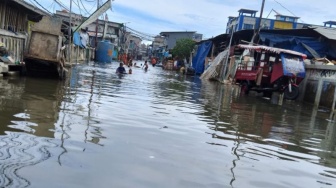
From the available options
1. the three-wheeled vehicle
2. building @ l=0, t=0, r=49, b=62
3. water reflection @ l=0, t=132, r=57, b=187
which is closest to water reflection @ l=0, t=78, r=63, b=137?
water reflection @ l=0, t=132, r=57, b=187

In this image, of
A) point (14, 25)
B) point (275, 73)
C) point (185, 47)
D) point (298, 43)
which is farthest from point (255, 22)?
point (14, 25)

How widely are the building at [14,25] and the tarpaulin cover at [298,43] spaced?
1446 centimetres

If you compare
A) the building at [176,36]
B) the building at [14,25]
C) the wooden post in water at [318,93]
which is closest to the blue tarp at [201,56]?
the building at [14,25]

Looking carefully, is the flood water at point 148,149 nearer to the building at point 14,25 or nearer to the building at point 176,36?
the building at point 14,25

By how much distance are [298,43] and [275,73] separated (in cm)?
703

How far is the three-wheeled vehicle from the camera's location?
55.1 feet

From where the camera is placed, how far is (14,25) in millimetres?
19156

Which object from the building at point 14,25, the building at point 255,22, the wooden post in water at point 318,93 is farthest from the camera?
the building at point 255,22

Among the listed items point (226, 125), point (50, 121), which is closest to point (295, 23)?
point (226, 125)

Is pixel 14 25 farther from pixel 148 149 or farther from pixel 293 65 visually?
pixel 148 149

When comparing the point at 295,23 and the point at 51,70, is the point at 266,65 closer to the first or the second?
the point at 51,70

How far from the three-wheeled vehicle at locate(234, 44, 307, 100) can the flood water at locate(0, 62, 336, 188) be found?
7852 millimetres

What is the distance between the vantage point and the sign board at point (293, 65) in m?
16.6

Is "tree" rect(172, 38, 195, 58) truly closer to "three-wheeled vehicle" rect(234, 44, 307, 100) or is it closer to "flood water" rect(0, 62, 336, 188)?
"three-wheeled vehicle" rect(234, 44, 307, 100)
